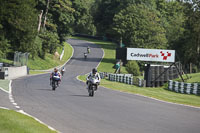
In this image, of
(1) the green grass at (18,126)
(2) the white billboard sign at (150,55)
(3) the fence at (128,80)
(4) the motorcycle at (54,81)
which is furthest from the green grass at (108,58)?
(1) the green grass at (18,126)

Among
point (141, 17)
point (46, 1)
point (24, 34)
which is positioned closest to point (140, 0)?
point (141, 17)

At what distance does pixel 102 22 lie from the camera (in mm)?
121375

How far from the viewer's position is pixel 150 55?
48.2m

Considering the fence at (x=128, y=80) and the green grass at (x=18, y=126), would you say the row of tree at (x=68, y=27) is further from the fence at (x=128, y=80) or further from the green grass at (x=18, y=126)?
the green grass at (x=18, y=126)

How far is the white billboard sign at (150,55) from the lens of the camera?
4762cm

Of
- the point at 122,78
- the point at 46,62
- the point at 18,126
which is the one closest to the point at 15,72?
the point at 122,78

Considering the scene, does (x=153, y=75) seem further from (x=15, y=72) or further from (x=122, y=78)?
(x=15, y=72)

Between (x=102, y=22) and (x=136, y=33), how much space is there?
3965cm

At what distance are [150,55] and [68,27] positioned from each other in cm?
3512

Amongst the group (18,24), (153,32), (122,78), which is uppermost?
(153,32)

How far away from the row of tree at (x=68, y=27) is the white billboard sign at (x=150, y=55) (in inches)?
191

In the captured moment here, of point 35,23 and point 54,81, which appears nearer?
point 54,81

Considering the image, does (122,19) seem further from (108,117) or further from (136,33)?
(108,117)

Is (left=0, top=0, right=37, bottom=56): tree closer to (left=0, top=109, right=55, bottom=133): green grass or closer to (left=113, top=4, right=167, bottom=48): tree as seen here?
(left=113, top=4, right=167, bottom=48): tree
